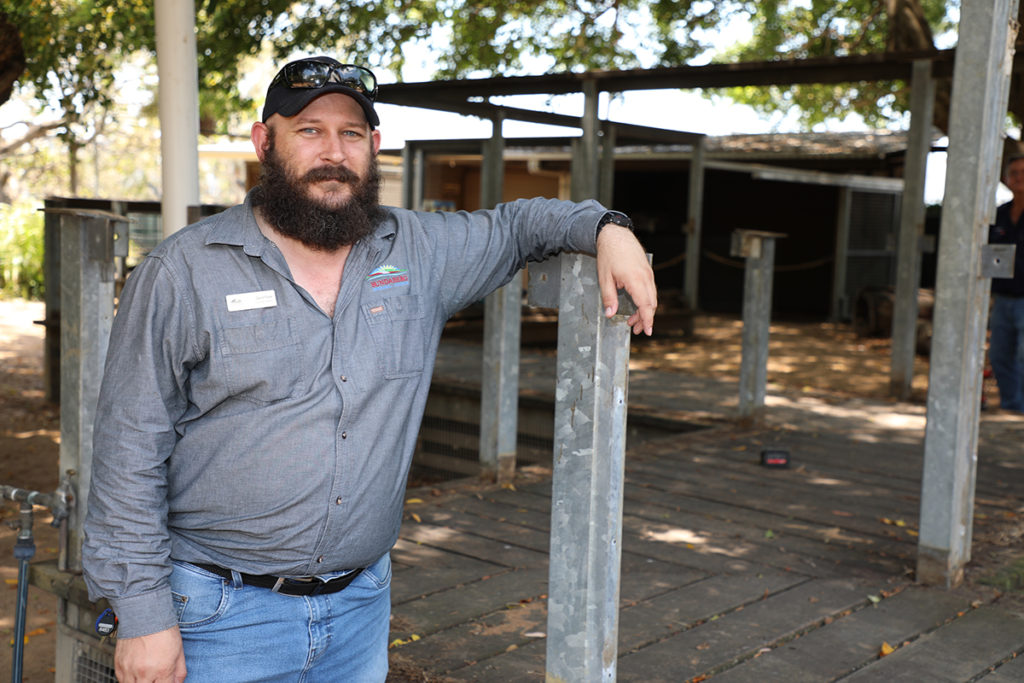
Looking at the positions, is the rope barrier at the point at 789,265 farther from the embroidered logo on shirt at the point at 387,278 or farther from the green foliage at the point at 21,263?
the embroidered logo on shirt at the point at 387,278

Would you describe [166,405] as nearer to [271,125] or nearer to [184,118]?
[271,125]

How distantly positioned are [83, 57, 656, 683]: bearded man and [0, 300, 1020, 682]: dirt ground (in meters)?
1.32

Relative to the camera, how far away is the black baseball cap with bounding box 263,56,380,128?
235 centimetres

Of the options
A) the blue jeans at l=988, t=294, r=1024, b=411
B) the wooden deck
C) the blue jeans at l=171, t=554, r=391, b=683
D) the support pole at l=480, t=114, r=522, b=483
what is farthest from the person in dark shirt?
the blue jeans at l=171, t=554, r=391, b=683

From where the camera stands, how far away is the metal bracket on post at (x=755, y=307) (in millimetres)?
7617

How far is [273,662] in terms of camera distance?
2.29 m

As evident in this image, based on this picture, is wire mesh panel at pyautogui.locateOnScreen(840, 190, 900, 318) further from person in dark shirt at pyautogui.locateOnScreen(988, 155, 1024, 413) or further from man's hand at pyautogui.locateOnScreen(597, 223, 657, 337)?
man's hand at pyautogui.locateOnScreen(597, 223, 657, 337)

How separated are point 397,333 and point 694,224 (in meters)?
12.6

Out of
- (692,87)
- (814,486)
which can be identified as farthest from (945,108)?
(814,486)

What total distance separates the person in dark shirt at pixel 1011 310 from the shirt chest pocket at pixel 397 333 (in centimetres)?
555

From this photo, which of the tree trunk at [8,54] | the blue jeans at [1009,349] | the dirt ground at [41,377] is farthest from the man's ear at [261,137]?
the blue jeans at [1009,349]

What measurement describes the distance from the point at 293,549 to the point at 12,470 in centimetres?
617

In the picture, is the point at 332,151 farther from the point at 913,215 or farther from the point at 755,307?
the point at 913,215

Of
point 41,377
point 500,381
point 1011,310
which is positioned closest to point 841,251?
point 1011,310
